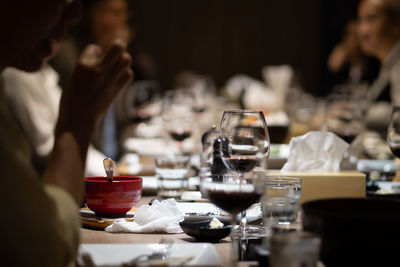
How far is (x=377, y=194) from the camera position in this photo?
5.41 ft

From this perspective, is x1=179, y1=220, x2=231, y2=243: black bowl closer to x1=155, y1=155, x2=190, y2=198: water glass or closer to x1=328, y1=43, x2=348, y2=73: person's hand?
x1=155, y1=155, x2=190, y2=198: water glass

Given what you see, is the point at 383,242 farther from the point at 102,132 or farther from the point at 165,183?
the point at 102,132

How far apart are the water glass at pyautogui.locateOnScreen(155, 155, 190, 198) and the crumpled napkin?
0.53m

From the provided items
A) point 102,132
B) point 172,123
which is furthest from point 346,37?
point 172,123

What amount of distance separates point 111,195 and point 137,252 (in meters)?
0.35

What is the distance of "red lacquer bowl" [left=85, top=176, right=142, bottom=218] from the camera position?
1387 mm

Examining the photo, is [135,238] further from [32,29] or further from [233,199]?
[32,29]

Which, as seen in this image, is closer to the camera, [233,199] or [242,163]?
[233,199]

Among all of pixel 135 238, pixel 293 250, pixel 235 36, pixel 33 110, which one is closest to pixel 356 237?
pixel 293 250

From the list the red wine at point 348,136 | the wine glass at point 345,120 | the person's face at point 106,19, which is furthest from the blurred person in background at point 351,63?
the red wine at point 348,136

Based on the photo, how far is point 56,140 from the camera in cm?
108

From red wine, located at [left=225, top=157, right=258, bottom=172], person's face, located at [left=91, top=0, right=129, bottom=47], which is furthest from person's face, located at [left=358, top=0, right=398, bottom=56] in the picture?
red wine, located at [left=225, top=157, right=258, bottom=172]

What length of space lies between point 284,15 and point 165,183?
8.72 metres

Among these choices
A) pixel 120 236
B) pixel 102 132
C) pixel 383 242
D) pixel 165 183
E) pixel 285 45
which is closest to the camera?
pixel 383 242
